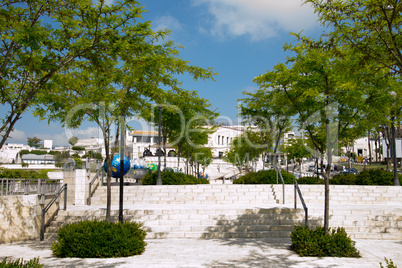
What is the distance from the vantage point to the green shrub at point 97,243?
28.5 feet

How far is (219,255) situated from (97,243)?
319 cm

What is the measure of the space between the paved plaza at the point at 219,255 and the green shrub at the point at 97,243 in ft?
0.85

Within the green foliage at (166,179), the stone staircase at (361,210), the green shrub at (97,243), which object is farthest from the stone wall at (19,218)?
the stone staircase at (361,210)

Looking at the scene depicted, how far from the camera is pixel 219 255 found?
8750mm

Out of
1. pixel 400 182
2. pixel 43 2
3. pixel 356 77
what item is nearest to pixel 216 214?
pixel 356 77

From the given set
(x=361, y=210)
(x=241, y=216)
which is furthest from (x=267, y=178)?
(x=241, y=216)

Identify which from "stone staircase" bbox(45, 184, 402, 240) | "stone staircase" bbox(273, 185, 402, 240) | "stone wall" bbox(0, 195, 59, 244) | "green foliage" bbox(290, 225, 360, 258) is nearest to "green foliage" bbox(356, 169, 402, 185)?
"stone staircase" bbox(273, 185, 402, 240)

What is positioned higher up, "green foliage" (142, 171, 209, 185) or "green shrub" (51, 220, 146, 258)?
"green foliage" (142, 171, 209, 185)

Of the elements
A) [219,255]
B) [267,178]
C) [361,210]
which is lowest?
[219,255]

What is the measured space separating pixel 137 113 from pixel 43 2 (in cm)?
512

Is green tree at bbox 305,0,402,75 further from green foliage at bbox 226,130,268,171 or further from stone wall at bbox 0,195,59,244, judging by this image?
green foliage at bbox 226,130,268,171

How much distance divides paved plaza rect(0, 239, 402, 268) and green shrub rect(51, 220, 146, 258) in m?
0.26

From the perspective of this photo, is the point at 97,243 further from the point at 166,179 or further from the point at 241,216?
the point at 166,179

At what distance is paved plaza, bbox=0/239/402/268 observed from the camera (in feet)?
25.9
